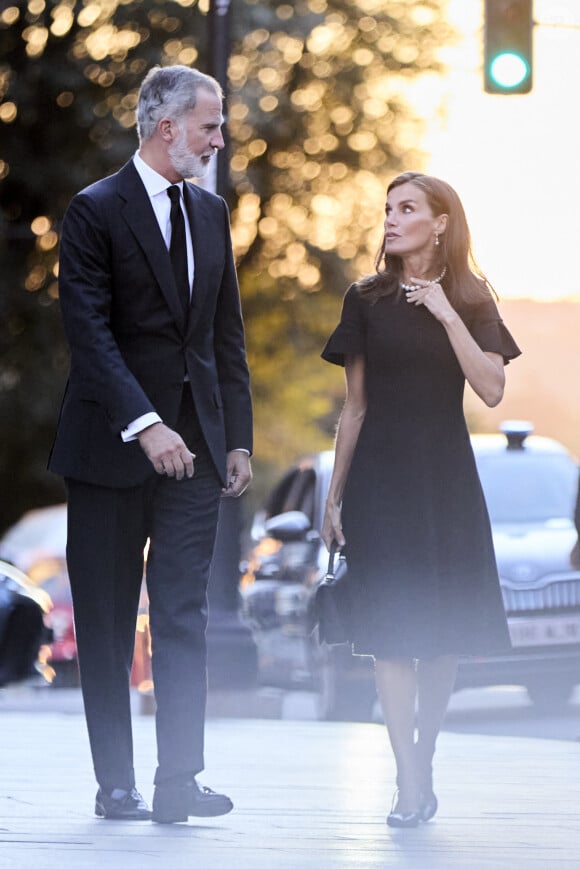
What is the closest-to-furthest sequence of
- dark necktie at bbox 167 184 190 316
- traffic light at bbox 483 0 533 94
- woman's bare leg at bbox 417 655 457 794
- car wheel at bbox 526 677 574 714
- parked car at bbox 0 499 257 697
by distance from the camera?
dark necktie at bbox 167 184 190 316 < woman's bare leg at bbox 417 655 457 794 < parked car at bbox 0 499 257 697 < car wheel at bbox 526 677 574 714 < traffic light at bbox 483 0 533 94

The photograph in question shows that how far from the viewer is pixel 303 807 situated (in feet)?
19.3

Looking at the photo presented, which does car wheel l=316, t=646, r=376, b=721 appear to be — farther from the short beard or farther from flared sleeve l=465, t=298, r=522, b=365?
the short beard

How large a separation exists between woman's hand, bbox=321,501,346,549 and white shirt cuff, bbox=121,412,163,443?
0.83 meters

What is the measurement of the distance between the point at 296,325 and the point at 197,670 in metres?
22.7

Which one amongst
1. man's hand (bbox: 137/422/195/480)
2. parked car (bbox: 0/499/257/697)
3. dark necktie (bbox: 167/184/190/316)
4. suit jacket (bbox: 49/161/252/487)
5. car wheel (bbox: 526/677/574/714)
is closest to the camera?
man's hand (bbox: 137/422/195/480)

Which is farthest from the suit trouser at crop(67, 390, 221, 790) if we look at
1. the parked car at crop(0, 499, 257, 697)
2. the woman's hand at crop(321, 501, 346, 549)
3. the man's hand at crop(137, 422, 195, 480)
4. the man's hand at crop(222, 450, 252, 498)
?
the parked car at crop(0, 499, 257, 697)

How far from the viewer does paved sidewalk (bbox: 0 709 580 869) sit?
484 centimetres

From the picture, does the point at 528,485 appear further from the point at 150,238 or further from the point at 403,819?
the point at 150,238

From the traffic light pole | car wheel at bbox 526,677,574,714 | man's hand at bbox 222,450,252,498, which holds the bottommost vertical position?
Result: car wheel at bbox 526,677,574,714

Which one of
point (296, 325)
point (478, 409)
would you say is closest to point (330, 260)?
point (296, 325)

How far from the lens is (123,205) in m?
5.41

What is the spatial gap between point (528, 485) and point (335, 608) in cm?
613

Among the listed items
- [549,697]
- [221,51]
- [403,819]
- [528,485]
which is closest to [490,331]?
[403,819]

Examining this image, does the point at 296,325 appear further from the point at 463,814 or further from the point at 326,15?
the point at 463,814
